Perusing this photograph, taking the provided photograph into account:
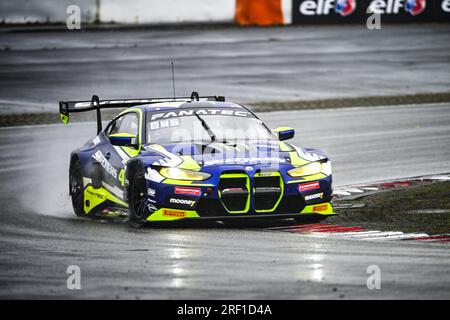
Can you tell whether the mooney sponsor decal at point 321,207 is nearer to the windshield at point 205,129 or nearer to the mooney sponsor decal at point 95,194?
the windshield at point 205,129

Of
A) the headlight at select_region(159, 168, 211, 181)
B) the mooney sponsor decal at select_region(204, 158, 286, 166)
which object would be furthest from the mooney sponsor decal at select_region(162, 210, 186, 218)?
the mooney sponsor decal at select_region(204, 158, 286, 166)

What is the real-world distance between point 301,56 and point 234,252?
1973 centimetres

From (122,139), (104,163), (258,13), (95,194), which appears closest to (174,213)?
(122,139)

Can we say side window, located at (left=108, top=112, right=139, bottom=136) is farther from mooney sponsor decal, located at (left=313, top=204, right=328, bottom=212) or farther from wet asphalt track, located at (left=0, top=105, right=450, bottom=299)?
mooney sponsor decal, located at (left=313, top=204, right=328, bottom=212)

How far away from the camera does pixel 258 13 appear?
110 ft

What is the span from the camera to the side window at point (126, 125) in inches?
507

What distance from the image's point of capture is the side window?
1287cm

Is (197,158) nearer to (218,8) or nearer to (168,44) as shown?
(168,44)

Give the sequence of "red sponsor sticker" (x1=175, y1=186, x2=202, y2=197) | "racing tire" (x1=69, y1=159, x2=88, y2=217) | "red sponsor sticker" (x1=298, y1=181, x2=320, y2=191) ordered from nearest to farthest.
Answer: "red sponsor sticker" (x1=175, y1=186, x2=202, y2=197) < "red sponsor sticker" (x1=298, y1=181, x2=320, y2=191) < "racing tire" (x1=69, y1=159, x2=88, y2=217)

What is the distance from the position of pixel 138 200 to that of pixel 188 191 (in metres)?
0.68

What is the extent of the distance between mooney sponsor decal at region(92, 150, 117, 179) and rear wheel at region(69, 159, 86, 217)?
15.7 inches

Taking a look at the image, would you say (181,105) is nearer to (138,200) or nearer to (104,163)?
(104,163)

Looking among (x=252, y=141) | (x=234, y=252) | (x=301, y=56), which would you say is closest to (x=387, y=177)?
(x=252, y=141)
